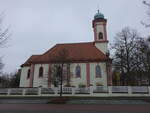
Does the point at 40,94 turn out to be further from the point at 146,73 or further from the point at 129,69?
the point at 146,73

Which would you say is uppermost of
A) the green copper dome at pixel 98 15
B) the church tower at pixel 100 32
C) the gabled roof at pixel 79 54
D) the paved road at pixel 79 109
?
the green copper dome at pixel 98 15

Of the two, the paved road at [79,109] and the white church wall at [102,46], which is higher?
the white church wall at [102,46]

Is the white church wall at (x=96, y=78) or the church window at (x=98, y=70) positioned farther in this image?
the church window at (x=98, y=70)

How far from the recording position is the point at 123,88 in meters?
23.9

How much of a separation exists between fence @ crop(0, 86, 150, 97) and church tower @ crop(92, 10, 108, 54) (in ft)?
54.3

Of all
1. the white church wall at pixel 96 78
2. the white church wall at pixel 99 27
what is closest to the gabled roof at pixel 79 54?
the white church wall at pixel 96 78

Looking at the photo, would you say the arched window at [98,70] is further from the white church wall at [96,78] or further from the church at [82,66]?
the white church wall at [96,78]

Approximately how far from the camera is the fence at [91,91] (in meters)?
23.3

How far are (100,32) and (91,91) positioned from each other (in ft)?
69.8

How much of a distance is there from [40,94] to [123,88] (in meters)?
12.1

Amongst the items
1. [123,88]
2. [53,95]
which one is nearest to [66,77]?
[53,95]

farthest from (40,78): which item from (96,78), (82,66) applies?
(96,78)

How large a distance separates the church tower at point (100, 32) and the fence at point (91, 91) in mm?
16562

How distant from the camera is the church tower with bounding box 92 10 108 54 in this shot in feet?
133
